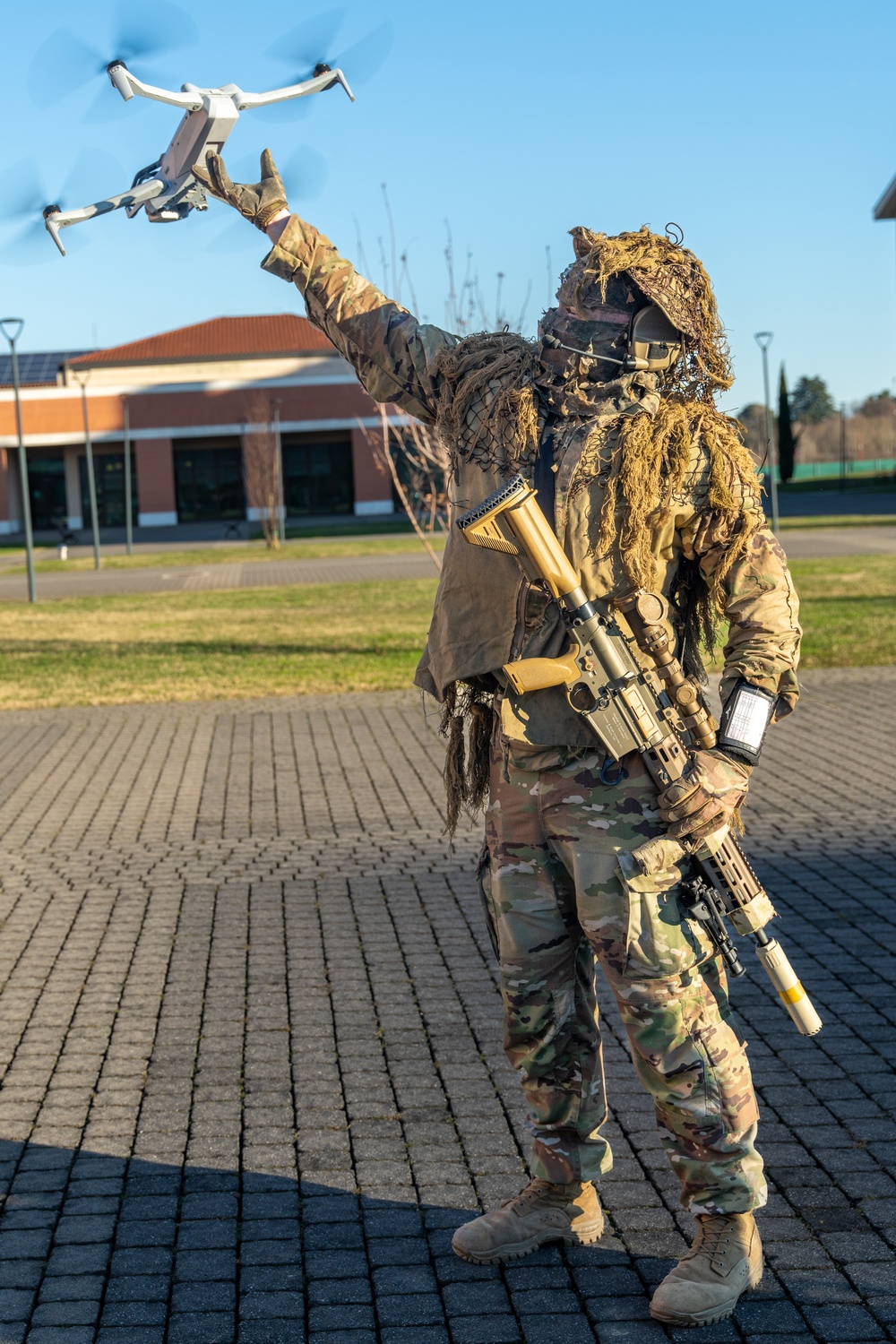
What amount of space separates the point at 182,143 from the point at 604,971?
2.22m

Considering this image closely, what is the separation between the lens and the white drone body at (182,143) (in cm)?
333

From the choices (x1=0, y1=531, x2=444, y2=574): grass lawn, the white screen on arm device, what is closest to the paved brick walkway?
the white screen on arm device

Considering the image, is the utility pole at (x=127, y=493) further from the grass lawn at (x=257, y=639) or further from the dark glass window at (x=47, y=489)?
the grass lawn at (x=257, y=639)

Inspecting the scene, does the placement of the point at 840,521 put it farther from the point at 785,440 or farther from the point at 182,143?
the point at 182,143

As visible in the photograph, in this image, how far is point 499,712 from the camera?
9.98 ft

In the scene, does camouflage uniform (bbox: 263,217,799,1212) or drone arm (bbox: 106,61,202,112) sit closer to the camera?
camouflage uniform (bbox: 263,217,799,1212)

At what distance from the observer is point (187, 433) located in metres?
61.6

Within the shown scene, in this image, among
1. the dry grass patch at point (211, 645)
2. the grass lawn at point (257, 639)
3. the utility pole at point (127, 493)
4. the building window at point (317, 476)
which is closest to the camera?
the dry grass patch at point (211, 645)

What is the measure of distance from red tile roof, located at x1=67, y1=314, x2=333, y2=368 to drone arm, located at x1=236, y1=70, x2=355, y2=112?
2301 inches

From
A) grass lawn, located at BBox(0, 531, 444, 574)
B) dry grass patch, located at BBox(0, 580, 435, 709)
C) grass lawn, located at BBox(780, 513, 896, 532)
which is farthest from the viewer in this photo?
grass lawn, located at BBox(780, 513, 896, 532)

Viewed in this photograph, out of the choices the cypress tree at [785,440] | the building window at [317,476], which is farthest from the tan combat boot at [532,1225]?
the cypress tree at [785,440]

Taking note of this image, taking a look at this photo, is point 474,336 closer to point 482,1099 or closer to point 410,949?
point 482,1099

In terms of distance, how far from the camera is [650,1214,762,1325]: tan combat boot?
9.79 ft

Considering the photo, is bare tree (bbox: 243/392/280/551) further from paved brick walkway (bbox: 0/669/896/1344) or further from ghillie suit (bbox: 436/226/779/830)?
ghillie suit (bbox: 436/226/779/830)
